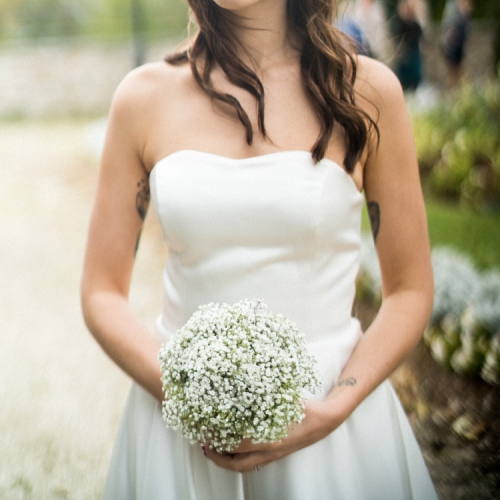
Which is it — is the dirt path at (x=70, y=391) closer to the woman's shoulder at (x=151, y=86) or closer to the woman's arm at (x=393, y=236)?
the woman's arm at (x=393, y=236)

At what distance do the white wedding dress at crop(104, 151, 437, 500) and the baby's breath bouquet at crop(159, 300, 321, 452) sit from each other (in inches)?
13.9

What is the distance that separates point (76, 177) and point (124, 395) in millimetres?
6789

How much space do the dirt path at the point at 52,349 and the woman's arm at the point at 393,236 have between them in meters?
2.55

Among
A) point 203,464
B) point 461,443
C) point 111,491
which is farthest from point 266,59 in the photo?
point 461,443

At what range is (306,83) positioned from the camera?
5.96 ft

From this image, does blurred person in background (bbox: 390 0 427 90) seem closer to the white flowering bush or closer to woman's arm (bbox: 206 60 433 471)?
the white flowering bush

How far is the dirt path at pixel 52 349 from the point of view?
3973 millimetres

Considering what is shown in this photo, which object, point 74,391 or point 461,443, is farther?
point 74,391

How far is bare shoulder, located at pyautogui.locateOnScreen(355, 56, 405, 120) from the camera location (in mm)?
1745

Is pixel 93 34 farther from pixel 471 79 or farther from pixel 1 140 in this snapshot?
pixel 471 79

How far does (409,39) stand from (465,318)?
26.5ft

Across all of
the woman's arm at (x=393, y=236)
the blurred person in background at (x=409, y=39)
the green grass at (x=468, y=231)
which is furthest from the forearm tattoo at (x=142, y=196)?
the blurred person in background at (x=409, y=39)

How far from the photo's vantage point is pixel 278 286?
172cm

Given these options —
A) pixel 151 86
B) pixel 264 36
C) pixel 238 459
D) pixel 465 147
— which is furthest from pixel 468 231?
pixel 238 459
